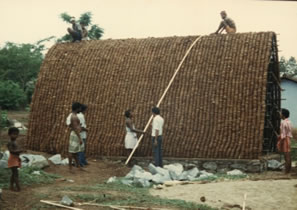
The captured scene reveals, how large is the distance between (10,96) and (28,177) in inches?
684

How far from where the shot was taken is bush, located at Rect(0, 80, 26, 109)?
24.7 m

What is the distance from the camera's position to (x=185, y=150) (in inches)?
481

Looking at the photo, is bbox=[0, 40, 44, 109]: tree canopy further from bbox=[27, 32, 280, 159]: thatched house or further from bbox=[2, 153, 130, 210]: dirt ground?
bbox=[2, 153, 130, 210]: dirt ground

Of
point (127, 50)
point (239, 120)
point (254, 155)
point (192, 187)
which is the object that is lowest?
point (192, 187)

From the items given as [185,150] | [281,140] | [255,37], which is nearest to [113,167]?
[185,150]

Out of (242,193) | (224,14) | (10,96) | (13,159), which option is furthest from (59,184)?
(10,96)

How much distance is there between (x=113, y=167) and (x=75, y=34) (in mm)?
6013

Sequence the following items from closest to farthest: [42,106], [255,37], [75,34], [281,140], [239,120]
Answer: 1. [281,140]
2. [239,120]
3. [255,37]
4. [42,106]
5. [75,34]

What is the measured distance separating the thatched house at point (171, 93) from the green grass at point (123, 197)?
3.76 meters

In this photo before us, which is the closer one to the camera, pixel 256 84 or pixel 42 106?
pixel 256 84

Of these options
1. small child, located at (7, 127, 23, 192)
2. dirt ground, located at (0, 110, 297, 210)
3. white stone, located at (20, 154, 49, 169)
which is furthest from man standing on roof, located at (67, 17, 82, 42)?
small child, located at (7, 127, 23, 192)

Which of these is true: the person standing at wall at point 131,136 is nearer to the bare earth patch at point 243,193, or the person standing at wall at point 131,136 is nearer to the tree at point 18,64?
the bare earth patch at point 243,193

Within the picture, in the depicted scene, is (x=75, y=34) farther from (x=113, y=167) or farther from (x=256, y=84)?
(x=256, y=84)

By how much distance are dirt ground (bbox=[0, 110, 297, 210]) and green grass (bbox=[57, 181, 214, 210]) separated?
0.48 ft
